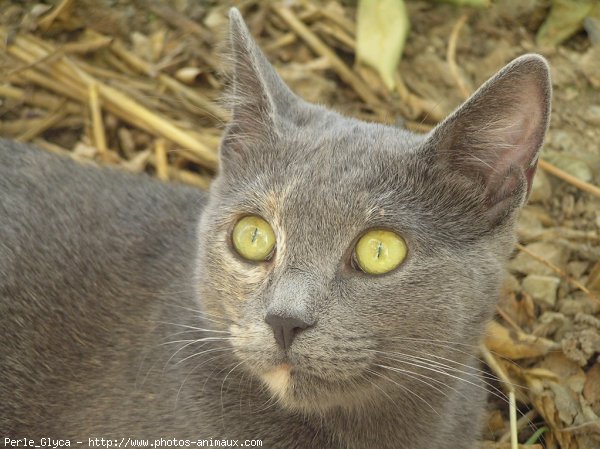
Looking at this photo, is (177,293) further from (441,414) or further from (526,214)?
(526,214)

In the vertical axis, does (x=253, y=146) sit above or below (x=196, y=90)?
above

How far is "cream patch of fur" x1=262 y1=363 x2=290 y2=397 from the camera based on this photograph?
1.85m

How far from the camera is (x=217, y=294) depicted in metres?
2.08

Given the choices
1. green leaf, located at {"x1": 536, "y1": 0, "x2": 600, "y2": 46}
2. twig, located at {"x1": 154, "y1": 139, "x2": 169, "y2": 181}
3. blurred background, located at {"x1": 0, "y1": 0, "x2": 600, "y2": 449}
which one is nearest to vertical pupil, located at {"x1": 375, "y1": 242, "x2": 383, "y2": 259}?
blurred background, located at {"x1": 0, "y1": 0, "x2": 600, "y2": 449}

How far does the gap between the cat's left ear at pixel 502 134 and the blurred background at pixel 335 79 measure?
998 millimetres

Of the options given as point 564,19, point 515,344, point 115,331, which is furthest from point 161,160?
point 564,19

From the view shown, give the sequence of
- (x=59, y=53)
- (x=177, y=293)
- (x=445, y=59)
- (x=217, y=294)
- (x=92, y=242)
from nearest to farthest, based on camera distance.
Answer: (x=217, y=294), (x=177, y=293), (x=92, y=242), (x=59, y=53), (x=445, y=59)

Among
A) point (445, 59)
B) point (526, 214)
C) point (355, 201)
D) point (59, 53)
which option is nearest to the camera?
point (355, 201)

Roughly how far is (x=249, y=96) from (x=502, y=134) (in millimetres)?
699

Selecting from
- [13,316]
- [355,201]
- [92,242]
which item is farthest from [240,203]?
[13,316]

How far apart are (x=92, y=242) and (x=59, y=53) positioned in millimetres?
1262

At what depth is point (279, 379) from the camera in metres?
1.90

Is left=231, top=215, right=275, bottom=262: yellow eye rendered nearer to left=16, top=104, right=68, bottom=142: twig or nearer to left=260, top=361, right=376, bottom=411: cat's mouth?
left=260, top=361, right=376, bottom=411: cat's mouth

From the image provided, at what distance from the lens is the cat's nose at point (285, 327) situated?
1.75 metres
